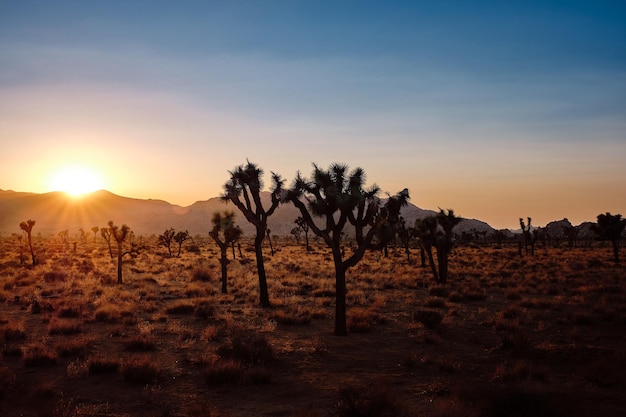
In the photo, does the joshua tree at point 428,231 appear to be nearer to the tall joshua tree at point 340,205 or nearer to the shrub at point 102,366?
the tall joshua tree at point 340,205

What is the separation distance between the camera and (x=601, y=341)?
15.9 meters

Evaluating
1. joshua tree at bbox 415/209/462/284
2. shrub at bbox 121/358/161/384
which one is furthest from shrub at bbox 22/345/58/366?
joshua tree at bbox 415/209/462/284

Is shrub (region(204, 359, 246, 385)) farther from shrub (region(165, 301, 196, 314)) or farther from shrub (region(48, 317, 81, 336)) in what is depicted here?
shrub (region(165, 301, 196, 314))

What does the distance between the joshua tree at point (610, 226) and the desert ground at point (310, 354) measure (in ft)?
90.9

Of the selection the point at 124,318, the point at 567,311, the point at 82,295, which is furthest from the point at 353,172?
the point at 82,295

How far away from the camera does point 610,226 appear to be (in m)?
52.2

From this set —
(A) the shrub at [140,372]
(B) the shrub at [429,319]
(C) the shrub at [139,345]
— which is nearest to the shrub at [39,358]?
(C) the shrub at [139,345]

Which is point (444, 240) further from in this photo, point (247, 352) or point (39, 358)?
point (39, 358)

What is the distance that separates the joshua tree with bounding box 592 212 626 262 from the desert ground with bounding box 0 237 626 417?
2770 cm

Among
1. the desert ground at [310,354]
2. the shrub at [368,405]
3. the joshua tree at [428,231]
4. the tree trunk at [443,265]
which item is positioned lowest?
the desert ground at [310,354]

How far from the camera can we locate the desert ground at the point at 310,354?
9898mm

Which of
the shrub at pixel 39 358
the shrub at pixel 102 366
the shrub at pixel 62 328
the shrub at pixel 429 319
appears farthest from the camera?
the shrub at pixel 429 319

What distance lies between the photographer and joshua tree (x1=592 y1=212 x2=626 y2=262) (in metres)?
51.9

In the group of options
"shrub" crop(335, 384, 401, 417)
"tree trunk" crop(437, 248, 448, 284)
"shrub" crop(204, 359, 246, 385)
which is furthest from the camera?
"tree trunk" crop(437, 248, 448, 284)
